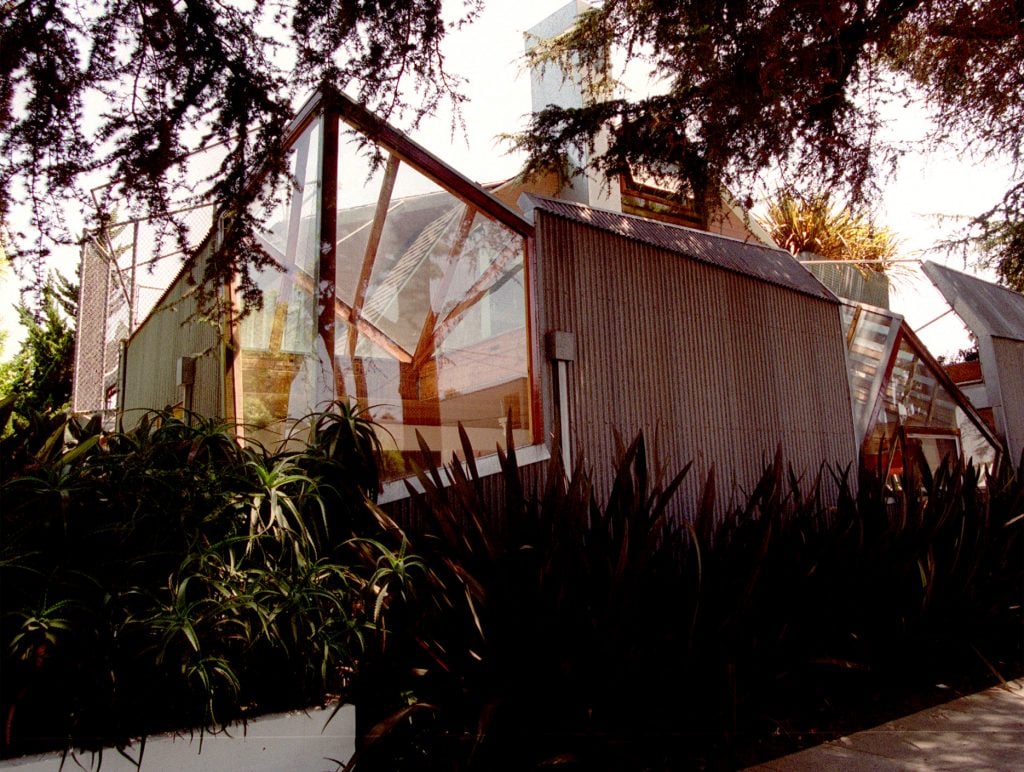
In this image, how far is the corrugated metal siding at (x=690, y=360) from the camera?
5070mm

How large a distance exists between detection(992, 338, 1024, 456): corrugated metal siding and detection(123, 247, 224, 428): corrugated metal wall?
7.45 metres

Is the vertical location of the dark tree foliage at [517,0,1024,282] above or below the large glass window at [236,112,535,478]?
above

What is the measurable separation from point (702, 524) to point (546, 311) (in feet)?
5.61

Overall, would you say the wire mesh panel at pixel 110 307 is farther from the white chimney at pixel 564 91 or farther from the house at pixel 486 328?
the white chimney at pixel 564 91

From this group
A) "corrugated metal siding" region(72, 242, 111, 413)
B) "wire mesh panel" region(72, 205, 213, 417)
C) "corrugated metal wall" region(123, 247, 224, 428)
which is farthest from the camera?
"corrugated metal siding" region(72, 242, 111, 413)

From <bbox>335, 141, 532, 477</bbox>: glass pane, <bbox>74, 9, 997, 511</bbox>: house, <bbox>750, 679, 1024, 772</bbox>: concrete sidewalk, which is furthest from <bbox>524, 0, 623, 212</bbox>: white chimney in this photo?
<bbox>750, 679, 1024, 772</bbox>: concrete sidewalk

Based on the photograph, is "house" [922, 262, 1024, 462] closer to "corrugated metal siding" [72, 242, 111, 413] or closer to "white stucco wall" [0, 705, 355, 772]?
"white stucco wall" [0, 705, 355, 772]

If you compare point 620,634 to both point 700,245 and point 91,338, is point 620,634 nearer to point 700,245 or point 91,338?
point 700,245

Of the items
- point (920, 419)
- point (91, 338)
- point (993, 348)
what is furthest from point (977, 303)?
point (91, 338)

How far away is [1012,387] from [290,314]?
7.63 metres

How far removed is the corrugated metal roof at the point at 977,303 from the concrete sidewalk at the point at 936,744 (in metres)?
4.99

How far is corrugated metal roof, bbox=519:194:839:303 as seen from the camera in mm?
5254

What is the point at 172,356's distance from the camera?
721cm

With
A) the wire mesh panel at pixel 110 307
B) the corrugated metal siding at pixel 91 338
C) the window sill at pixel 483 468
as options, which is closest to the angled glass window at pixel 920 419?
the window sill at pixel 483 468
